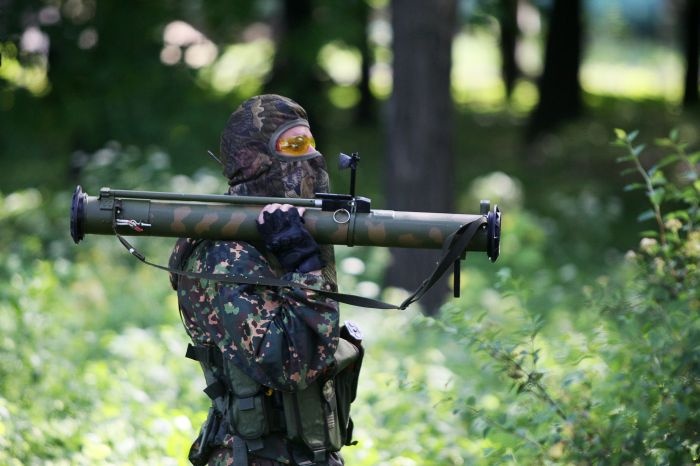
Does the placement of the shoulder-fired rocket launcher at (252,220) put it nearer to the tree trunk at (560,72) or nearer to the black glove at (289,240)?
the black glove at (289,240)

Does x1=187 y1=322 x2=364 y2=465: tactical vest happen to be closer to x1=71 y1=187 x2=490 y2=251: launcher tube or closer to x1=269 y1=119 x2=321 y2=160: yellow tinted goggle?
x1=71 y1=187 x2=490 y2=251: launcher tube

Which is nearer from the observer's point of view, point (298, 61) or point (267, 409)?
point (267, 409)

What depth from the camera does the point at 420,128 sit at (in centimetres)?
931

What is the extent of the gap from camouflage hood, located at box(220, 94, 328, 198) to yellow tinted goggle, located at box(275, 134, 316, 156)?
0.02 meters

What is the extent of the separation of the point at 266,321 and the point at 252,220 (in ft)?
1.03

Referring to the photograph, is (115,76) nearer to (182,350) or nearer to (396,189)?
(396,189)

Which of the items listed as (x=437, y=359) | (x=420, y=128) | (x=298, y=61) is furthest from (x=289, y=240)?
(x=298, y=61)

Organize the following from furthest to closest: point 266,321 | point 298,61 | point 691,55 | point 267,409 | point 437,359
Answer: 1. point 691,55
2. point 298,61
3. point 437,359
4. point 267,409
5. point 266,321

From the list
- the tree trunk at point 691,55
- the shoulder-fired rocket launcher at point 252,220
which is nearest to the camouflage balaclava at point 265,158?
the shoulder-fired rocket launcher at point 252,220

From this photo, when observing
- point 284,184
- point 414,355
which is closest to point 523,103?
point 414,355

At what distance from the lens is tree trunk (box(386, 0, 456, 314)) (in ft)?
29.9

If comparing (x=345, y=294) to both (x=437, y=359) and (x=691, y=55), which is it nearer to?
(x=437, y=359)

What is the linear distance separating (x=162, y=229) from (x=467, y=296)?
547 cm

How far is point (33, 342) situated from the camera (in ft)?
20.2
